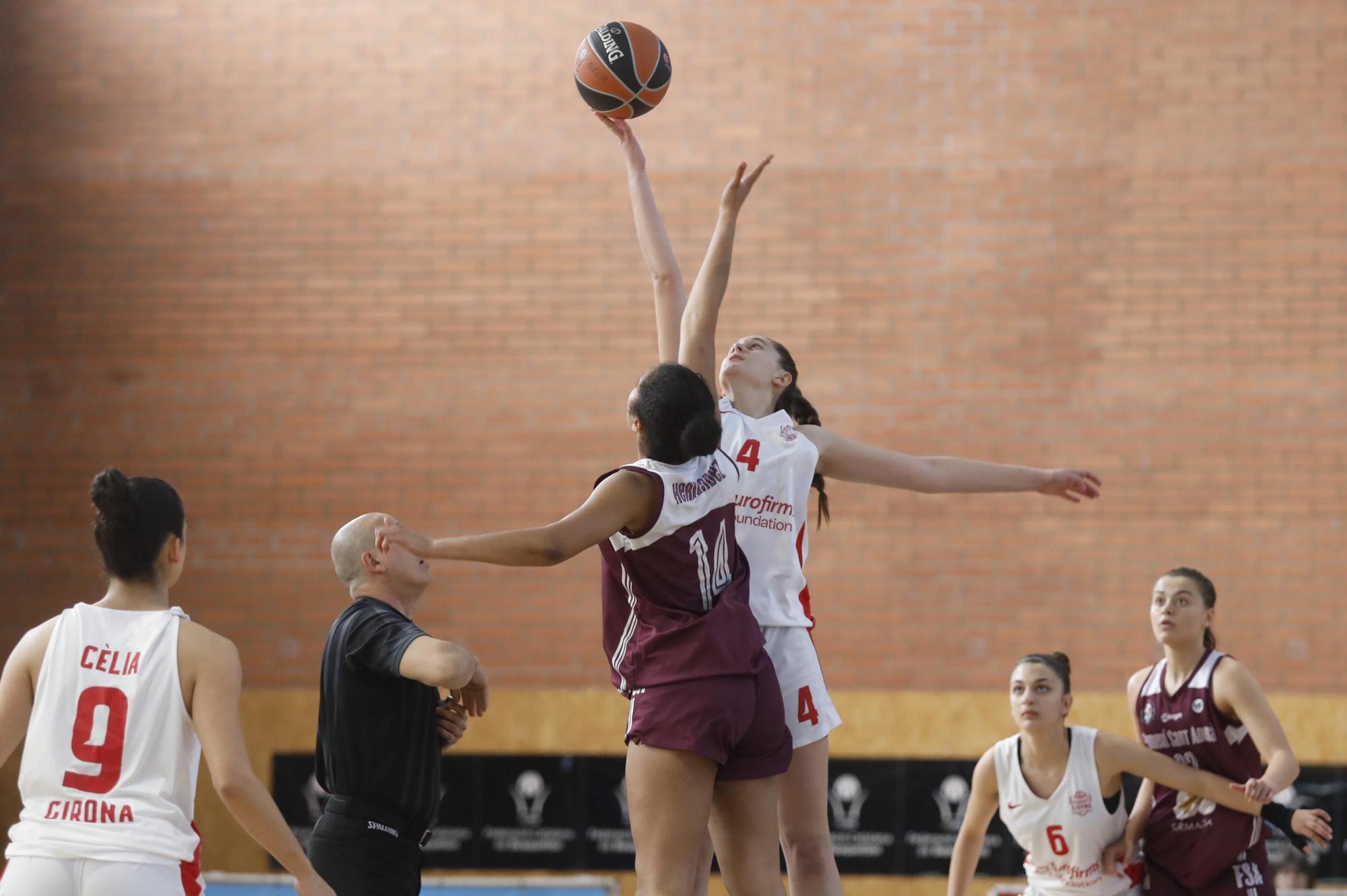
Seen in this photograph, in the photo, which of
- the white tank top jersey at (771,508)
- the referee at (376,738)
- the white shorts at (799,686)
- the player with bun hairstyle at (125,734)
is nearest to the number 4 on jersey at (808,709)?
the white shorts at (799,686)

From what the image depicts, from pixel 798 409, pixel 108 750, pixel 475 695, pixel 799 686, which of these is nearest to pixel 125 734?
pixel 108 750

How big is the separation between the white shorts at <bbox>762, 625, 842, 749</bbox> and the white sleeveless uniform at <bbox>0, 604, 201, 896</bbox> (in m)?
1.61

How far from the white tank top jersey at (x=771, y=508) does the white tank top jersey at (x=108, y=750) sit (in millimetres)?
1648

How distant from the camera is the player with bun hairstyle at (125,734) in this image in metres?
2.98

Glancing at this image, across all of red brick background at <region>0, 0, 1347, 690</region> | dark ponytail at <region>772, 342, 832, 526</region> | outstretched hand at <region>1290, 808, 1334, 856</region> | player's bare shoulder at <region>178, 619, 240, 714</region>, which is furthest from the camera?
red brick background at <region>0, 0, 1347, 690</region>

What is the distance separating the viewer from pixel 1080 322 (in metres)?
8.58

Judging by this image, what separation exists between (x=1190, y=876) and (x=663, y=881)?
2518 mm

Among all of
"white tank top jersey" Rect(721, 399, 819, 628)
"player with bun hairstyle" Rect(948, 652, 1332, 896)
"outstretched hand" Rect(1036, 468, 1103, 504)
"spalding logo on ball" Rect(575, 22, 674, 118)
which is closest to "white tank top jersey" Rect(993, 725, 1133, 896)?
"player with bun hairstyle" Rect(948, 652, 1332, 896)

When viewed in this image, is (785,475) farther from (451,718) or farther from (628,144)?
(628,144)

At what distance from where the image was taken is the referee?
10.9ft

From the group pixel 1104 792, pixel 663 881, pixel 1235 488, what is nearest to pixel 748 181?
pixel 663 881

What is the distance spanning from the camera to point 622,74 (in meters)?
5.03

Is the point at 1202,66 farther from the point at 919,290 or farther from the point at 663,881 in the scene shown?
the point at 663,881

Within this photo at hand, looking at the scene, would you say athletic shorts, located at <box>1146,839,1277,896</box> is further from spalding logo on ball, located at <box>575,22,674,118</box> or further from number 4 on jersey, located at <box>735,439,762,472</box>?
spalding logo on ball, located at <box>575,22,674,118</box>
